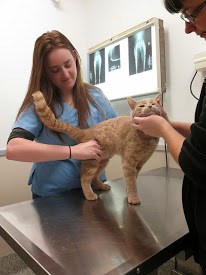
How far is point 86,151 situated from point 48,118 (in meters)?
0.23

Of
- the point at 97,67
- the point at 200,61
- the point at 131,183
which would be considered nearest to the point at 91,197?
the point at 131,183

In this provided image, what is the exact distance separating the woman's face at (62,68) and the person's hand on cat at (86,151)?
1.08ft

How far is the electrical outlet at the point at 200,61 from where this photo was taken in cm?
140

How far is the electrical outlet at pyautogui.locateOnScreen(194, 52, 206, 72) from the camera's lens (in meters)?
1.40

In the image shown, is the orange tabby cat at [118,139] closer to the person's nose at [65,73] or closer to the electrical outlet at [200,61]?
the person's nose at [65,73]

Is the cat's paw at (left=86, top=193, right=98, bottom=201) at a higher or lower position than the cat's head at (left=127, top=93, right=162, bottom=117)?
→ lower

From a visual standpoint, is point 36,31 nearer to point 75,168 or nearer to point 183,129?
point 75,168

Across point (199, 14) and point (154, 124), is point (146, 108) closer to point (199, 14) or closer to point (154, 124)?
point (154, 124)

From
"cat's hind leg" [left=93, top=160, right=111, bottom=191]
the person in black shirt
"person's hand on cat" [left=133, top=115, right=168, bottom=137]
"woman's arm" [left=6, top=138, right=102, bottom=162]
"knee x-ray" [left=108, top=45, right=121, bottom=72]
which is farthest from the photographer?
"knee x-ray" [left=108, top=45, right=121, bottom=72]

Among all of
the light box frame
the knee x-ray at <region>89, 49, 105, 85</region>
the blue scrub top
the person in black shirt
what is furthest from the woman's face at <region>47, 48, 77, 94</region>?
the knee x-ray at <region>89, 49, 105, 85</region>

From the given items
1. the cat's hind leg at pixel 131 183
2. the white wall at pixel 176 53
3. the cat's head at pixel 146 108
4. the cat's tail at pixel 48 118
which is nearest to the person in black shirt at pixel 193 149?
the cat's head at pixel 146 108

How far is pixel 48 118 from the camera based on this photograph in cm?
101

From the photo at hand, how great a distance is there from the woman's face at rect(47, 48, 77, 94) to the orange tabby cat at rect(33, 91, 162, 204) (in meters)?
0.15

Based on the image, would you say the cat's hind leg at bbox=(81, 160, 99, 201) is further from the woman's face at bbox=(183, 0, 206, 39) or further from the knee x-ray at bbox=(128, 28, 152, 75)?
the knee x-ray at bbox=(128, 28, 152, 75)
